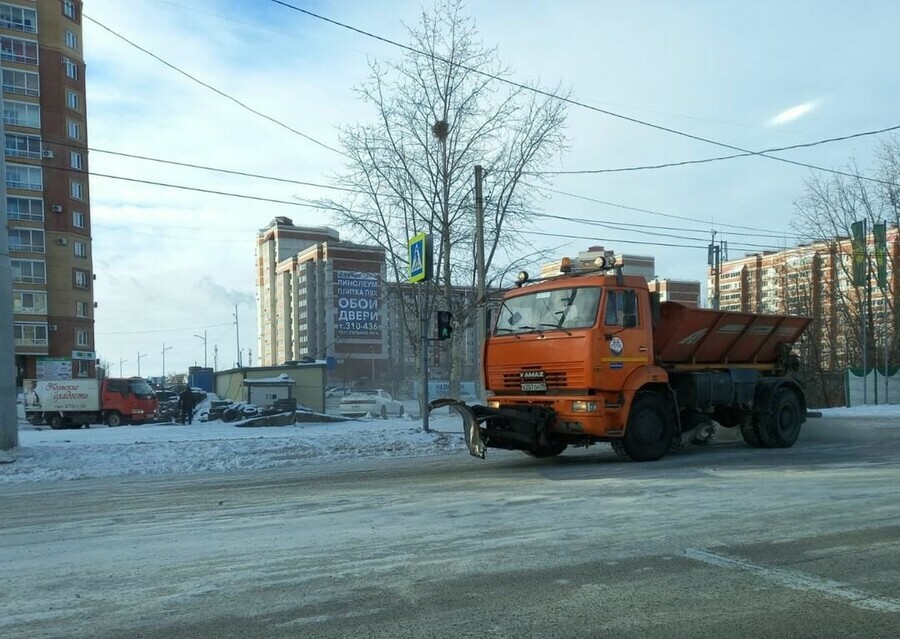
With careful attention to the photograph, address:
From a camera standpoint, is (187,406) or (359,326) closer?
(187,406)

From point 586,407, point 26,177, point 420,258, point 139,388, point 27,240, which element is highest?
point 26,177

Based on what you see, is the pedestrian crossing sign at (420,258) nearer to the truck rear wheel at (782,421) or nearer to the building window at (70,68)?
the truck rear wheel at (782,421)

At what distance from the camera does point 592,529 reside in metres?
7.10

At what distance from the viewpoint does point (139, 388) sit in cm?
3309

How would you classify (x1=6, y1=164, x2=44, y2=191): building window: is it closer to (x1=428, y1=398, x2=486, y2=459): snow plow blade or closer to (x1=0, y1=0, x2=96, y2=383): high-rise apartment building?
(x1=0, y1=0, x2=96, y2=383): high-rise apartment building

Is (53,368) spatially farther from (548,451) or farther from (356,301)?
(548,451)

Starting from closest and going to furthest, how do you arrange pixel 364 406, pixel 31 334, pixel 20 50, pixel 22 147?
pixel 364 406, pixel 20 50, pixel 31 334, pixel 22 147

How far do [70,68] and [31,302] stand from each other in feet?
64.2

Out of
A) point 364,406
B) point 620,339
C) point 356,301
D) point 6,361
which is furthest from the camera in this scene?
point 356,301

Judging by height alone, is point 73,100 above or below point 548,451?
above

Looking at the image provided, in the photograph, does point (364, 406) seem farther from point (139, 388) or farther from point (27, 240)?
point (27, 240)

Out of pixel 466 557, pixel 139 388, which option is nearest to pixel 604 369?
pixel 466 557

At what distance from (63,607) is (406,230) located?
18.7 meters

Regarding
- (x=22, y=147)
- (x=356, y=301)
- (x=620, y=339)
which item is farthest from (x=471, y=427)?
(x=22, y=147)
